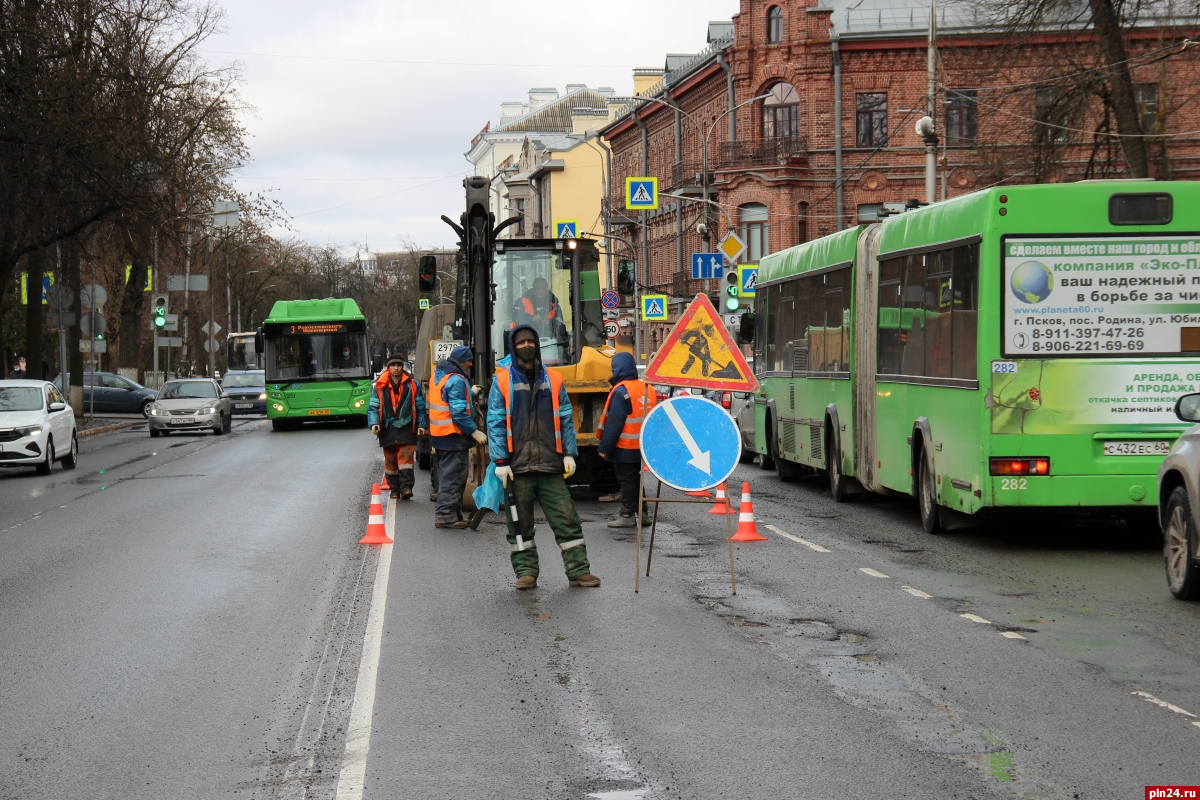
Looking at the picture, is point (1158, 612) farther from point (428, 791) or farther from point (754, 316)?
point (754, 316)

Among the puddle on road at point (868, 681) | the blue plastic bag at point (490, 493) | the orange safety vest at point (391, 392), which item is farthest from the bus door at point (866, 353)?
the blue plastic bag at point (490, 493)

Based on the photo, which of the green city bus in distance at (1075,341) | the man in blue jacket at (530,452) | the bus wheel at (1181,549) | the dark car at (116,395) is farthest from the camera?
the dark car at (116,395)

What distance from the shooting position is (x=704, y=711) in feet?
23.3

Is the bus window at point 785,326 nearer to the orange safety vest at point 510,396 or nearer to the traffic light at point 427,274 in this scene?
the traffic light at point 427,274

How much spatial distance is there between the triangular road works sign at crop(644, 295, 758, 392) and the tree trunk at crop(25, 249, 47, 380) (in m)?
29.7

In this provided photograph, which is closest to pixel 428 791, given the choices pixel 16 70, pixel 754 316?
pixel 754 316

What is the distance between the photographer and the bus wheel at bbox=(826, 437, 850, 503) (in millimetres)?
18062

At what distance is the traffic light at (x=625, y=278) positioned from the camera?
19406 millimetres

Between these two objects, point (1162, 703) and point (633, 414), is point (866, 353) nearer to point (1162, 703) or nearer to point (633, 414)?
point (633, 414)

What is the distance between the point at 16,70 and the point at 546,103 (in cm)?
10479

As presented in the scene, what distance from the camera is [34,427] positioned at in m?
25.0

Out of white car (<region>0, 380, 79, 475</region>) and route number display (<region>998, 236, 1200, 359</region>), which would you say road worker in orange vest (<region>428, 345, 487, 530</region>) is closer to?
route number display (<region>998, 236, 1200, 359</region>)

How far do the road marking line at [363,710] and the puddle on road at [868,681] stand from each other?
2149mm

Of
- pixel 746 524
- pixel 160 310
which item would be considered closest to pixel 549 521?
pixel 746 524
